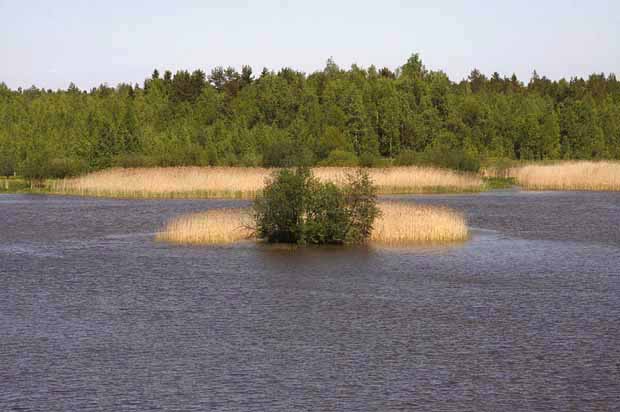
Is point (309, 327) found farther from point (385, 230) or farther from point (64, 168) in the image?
point (64, 168)

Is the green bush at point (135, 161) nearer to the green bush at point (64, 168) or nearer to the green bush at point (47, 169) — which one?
the green bush at point (64, 168)

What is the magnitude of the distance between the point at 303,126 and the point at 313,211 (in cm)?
5945

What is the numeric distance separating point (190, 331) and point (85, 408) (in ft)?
15.0

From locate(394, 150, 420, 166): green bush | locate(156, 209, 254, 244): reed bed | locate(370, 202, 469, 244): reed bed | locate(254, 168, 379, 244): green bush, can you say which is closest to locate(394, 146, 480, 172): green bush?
locate(394, 150, 420, 166): green bush

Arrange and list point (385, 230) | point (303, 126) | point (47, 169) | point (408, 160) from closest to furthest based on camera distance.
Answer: point (385, 230)
point (47, 169)
point (408, 160)
point (303, 126)

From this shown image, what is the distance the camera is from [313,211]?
2881 centimetres

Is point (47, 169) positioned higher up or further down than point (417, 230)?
higher up

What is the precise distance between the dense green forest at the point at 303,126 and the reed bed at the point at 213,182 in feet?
25.9

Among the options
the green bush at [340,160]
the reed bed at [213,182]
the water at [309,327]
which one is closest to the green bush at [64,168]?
the reed bed at [213,182]

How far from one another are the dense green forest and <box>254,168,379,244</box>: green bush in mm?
36174

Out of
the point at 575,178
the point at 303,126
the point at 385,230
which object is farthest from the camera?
the point at 303,126

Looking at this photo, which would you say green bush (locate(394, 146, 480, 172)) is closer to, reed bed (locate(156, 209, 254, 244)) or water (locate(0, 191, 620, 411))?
reed bed (locate(156, 209, 254, 244))

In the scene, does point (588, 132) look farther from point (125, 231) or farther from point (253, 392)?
point (253, 392)

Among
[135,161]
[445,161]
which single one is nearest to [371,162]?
[445,161]
